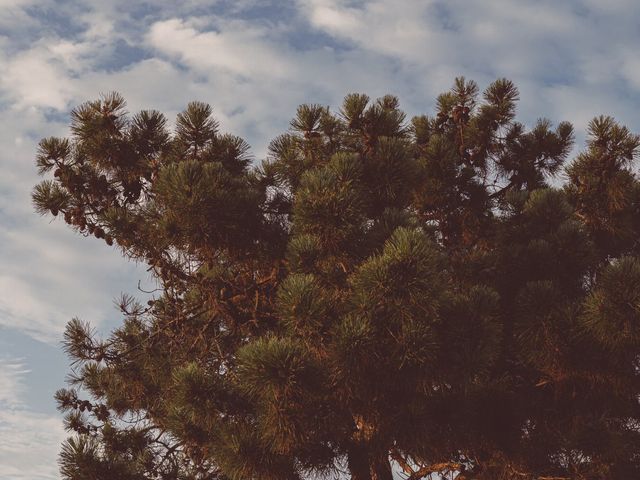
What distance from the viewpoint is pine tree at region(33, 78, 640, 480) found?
239 inches

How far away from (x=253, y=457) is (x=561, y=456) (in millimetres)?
3400

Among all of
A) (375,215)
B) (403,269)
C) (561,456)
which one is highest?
(375,215)

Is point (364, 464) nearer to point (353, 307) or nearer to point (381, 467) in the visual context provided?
point (381, 467)

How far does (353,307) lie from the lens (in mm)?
6082

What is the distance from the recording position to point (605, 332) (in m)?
6.36

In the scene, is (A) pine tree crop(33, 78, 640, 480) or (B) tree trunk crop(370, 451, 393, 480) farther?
(B) tree trunk crop(370, 451, 393, 480)

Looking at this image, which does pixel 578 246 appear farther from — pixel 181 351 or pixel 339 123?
pixel 181 351

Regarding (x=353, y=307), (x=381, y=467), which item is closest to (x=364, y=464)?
(x=381, y=467)

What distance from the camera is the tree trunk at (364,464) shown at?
24.8 feet

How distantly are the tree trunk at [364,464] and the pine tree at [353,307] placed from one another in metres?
0.02

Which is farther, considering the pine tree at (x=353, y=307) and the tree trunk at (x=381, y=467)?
the tree trunk at (x=381, y=467)

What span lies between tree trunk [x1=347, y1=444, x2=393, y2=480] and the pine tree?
0.02 metres

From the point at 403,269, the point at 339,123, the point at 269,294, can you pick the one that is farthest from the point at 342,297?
the point at 339,123

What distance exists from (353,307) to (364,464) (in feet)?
7.93
